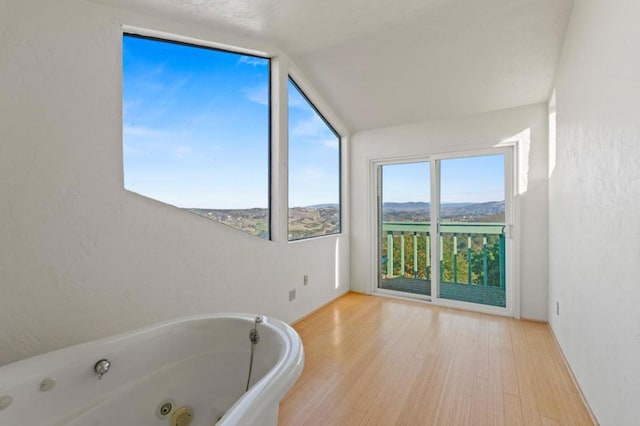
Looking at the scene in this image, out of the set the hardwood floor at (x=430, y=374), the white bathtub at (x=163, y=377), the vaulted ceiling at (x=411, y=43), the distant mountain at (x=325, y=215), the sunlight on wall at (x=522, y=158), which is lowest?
the hardwood floor at (x=430, y=374)

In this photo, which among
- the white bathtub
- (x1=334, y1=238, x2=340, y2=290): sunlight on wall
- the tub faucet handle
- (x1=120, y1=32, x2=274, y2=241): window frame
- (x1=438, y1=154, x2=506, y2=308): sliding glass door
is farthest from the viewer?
(x1=334, y1=238, x2=340, y2=290): sunlight on wall

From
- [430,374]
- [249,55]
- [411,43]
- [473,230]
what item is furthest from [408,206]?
[249,55]

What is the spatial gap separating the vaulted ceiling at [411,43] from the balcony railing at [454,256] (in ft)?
4.34

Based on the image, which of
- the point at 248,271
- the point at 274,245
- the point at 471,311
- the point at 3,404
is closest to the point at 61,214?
the point at 3,404

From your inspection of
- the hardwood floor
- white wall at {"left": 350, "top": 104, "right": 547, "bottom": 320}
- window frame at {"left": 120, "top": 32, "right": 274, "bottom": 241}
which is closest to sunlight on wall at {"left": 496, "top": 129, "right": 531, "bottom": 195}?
white wall at {"left": 350, "top": 104, "right": 547, "bottom": 320}

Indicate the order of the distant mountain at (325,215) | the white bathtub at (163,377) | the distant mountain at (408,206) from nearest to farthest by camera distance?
the white bathtub at (163,377) → the distant mountain at (325,215) → the distant mountain at (408,206)

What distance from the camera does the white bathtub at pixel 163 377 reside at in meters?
1.00

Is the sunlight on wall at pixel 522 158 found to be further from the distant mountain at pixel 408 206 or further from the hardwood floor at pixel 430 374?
→ the hardwood floor at pixel 430 374

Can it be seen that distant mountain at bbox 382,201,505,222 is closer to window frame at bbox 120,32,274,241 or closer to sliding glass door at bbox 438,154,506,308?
sliding glass door at bbox 438,154,506,308

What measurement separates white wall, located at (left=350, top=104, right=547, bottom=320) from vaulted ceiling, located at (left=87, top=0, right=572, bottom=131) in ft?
0.51

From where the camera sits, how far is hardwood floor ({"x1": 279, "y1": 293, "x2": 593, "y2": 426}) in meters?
1.53

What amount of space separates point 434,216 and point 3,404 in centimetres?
345

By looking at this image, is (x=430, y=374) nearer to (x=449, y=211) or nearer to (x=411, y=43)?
(x=449, y=211)

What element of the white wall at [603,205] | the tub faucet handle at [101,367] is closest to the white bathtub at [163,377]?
the tub faucet handle at [101,367]
